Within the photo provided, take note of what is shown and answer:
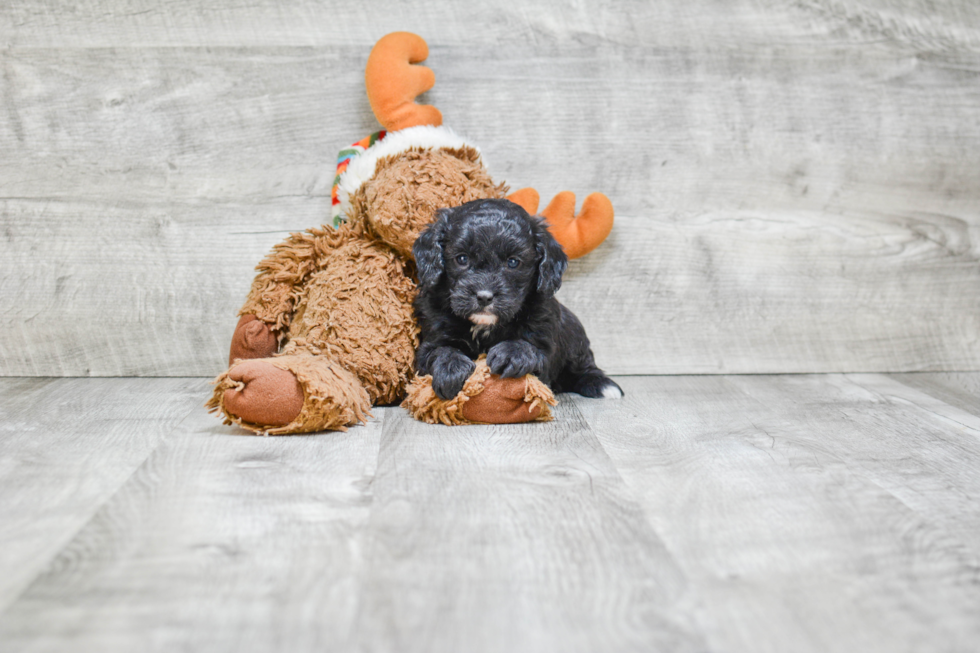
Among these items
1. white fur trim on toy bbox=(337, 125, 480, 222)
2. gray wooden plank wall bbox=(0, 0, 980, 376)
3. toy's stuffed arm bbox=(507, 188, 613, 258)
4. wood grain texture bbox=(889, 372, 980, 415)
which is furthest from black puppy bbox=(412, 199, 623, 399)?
wood grain texture bbox=(889, 372, 980, 415)

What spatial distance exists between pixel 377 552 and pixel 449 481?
0.85 ft

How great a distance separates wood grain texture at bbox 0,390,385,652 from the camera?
0.75 metres

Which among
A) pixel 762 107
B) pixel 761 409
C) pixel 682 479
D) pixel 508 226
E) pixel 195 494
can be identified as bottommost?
pixel 761 409

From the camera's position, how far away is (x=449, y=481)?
1.17 m

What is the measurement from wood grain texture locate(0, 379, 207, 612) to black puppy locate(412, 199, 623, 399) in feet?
1.74

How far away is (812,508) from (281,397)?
86cm

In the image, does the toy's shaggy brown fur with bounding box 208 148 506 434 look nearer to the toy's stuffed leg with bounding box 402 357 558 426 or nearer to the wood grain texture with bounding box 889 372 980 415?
the toy's stuffed leg with bounding box 402 357 558 426

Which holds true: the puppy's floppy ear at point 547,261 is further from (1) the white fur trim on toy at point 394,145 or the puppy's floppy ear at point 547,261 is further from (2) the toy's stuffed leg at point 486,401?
(1) the white fur trim on toy at point 394,145

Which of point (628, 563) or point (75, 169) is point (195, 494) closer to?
point (628, 563)

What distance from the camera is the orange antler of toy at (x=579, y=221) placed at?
1.90 meters

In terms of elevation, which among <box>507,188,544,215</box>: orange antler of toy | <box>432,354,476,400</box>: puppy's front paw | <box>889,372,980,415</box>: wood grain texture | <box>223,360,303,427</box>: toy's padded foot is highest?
<box>507,188,544,215</box>: orange antler of toy

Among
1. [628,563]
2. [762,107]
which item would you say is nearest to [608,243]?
[762,107]

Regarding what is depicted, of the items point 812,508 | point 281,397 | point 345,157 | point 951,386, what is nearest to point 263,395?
point 281,397

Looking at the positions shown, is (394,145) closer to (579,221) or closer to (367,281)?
(367,281)
